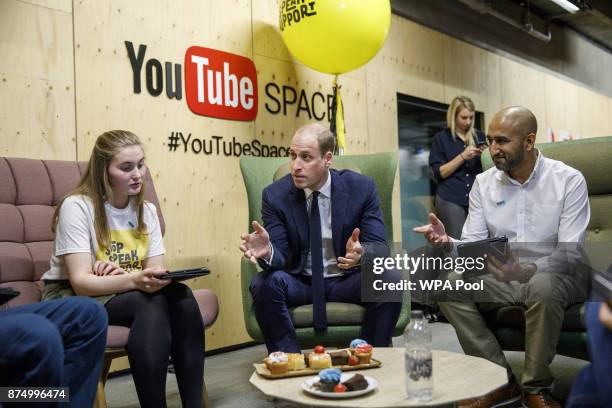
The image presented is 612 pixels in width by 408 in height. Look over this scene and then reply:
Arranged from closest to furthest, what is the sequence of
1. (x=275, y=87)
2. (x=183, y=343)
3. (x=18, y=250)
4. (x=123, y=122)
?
(x=183, y=343)
(x=18, y=250)
(x=123, y=122)
(x=275, y=87)

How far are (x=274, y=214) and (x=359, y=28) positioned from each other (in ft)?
4.71

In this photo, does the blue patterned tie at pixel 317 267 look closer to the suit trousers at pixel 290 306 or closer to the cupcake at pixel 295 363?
the suit trousers at pixel 290 306

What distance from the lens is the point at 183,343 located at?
6.88 feet

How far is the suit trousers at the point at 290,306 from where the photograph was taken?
2307 mm

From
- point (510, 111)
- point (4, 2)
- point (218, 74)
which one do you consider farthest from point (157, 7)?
point (510, 111)

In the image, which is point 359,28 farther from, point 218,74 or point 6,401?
point 6,401

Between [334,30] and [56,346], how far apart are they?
2432mm

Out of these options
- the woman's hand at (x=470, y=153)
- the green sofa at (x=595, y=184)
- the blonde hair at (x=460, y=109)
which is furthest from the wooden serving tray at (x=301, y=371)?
the blonde hair at (x=460, y=109)

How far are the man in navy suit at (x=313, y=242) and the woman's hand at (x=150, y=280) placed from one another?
403 mm

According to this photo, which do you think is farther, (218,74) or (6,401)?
(218,74)

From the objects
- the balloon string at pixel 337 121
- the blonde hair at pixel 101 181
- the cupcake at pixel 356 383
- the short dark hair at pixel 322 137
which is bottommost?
the cupcake at pixel 356 383

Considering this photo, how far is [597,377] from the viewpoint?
1.26 meters

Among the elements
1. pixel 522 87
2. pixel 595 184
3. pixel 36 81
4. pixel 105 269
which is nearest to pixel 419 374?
pixel 105 269

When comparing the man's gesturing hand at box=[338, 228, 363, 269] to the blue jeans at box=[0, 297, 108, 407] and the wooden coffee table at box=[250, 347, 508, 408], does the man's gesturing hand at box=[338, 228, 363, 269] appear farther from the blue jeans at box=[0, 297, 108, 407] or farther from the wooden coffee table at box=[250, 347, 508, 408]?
the blue jeans at box=[0, 297, 108, 407]
